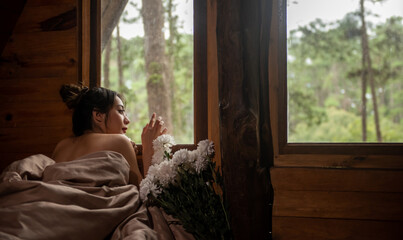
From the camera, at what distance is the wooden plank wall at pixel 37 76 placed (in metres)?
1.89

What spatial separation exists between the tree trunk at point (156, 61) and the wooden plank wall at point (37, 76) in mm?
429

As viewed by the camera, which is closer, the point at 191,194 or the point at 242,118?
the point at 242,118

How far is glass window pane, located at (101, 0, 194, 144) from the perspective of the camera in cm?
188

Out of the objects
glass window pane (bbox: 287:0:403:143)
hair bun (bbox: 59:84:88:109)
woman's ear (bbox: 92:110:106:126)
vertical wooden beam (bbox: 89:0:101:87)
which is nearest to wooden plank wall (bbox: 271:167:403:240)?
glass window pane (bbox: 287:0:403:143)

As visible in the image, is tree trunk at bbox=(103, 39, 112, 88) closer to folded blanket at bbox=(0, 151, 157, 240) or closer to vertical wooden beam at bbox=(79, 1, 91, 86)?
vertical wooden beam at bbox=(79, 1, 91, 86)

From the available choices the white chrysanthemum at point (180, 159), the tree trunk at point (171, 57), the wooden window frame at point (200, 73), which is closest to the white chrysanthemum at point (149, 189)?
the white chrysanthemum at point (180, 159)

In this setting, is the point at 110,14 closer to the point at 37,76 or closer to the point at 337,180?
the point at 37,76

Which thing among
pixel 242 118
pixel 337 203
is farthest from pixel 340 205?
pixel 242 118

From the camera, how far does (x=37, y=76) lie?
6.31 ft

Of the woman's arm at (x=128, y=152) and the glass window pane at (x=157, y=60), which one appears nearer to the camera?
the woman's arm at (x=128, y=152)

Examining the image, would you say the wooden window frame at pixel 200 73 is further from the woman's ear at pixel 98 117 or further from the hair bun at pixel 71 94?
the hair bun at pixel 71 94

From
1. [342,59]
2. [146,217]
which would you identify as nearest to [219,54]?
[146,217]

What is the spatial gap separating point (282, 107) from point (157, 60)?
92 centimetres

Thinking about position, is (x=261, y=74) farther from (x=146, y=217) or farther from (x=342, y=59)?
(x=342, y=59)
